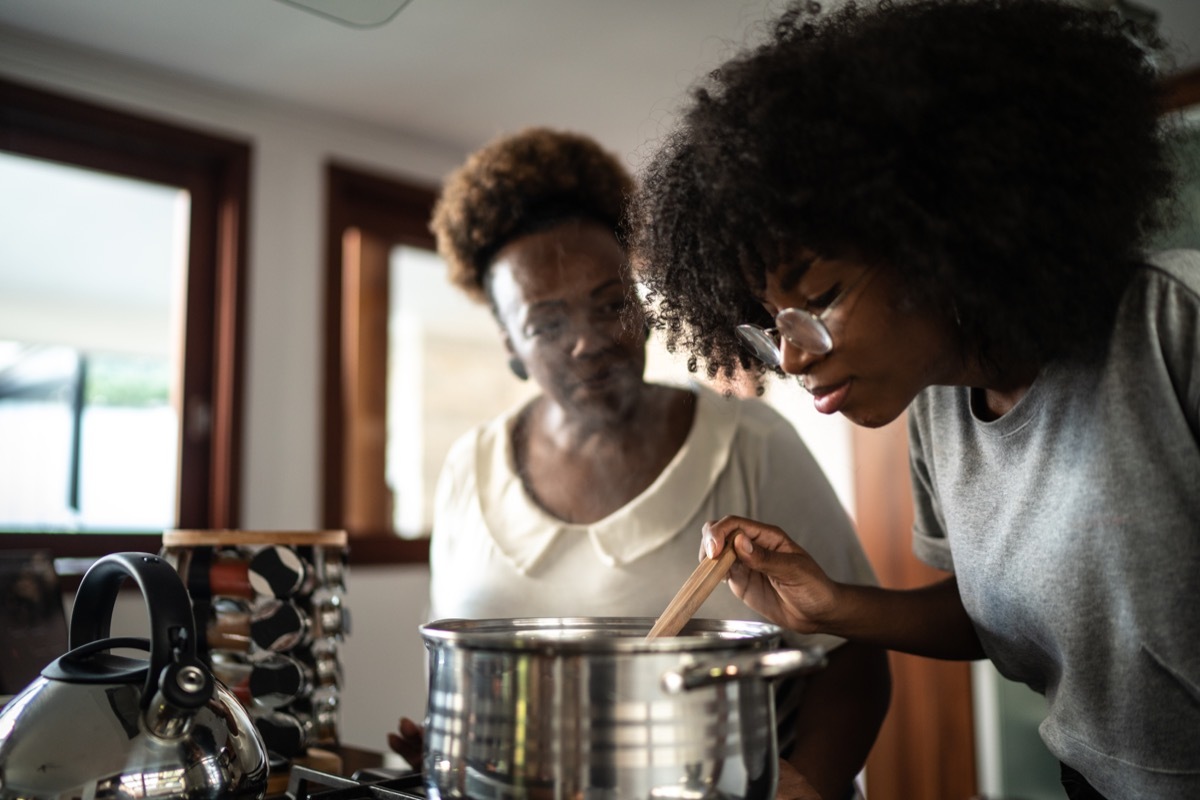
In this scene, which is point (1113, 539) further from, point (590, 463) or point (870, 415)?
point (590, 463)

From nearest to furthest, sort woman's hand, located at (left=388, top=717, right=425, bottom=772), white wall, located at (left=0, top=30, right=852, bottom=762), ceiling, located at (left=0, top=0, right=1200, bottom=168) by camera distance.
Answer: woman's hand, located at (left=388, top=717, right=425, bottom=772), ceiling, located at (left=0, top=0, right=1200, bottom=168), white wall, located at (left=0, top=30, right=852, bottom=762)

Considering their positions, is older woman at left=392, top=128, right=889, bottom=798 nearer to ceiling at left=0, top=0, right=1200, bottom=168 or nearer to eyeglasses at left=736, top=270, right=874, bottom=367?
Result: eyeglasses at left=736, top=270, right=874, bottom=367

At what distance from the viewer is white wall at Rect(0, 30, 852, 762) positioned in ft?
9.31

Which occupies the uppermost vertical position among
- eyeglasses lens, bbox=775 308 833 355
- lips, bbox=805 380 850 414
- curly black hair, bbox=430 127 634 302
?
curly black hair, bbox=430 127 634 302

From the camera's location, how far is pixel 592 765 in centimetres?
68

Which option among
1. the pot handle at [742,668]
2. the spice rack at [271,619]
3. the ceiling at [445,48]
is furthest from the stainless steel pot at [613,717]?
the ceiling at [445,48]

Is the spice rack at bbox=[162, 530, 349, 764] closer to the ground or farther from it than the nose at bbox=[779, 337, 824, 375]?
closer to the ground

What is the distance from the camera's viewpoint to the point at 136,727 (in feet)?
2.60

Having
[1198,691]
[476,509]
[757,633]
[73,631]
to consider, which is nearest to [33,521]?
[476,509]

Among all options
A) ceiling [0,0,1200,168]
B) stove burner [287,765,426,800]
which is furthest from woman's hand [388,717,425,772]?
ceiling [0,0,1200,168]

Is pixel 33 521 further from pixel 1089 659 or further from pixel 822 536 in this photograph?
pixel 1089 659

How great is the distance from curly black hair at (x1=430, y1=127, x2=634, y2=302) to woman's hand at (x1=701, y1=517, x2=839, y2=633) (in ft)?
2.09

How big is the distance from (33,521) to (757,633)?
233 centimetres

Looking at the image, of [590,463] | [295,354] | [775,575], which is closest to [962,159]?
[775,575]
